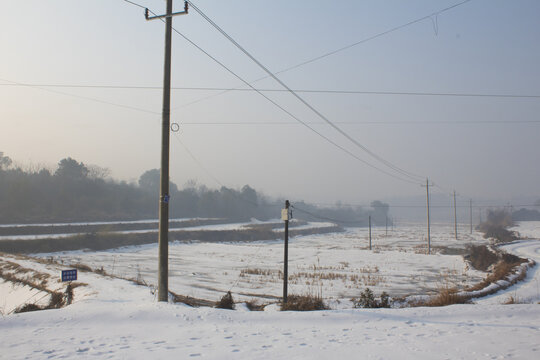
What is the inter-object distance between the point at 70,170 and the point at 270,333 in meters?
98.2

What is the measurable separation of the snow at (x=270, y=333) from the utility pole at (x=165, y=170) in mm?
925

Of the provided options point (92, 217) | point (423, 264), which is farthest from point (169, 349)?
point (92, 217)

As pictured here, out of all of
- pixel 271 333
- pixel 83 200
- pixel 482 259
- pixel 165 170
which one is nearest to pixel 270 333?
pixel 271 333

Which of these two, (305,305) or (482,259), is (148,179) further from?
(305,305)

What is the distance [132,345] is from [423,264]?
124 ft

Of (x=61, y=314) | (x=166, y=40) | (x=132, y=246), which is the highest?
(x=166, y=40)

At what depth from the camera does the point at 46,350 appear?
688 cm

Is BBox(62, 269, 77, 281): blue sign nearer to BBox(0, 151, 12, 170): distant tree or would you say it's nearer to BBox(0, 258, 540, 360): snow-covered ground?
BBox(0, 258, 540, 360): snow-covered ground

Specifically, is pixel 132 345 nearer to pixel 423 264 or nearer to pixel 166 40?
pixel 166 40

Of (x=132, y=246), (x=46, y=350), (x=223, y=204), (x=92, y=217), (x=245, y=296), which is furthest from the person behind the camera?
(x=223, y=204)

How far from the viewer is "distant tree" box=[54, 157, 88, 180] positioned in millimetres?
92131

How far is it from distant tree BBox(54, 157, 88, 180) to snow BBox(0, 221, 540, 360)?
3622 inches

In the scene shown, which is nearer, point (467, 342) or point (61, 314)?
point (467, 342)

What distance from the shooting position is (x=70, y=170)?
93812mm
